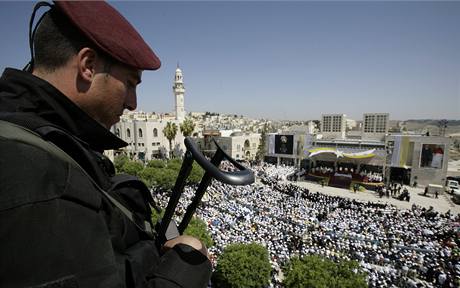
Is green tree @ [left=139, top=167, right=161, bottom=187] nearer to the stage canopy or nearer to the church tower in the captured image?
the stage canopy

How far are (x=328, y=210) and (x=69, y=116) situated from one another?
2359cm

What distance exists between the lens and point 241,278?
9.79m

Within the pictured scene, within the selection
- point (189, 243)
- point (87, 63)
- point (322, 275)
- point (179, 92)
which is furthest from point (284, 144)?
point (87, 63)

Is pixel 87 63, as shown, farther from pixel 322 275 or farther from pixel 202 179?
pixel 322 275

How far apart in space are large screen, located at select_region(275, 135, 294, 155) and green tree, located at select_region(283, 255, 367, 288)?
3402cm

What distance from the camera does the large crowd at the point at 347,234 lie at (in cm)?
1238

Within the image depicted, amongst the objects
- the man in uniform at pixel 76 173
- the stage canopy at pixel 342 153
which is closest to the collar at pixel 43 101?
the man in uniform at pixel 76 173

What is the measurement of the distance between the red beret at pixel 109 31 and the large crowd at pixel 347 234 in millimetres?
11895

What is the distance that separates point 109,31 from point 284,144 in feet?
142

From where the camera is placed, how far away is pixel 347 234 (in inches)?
627

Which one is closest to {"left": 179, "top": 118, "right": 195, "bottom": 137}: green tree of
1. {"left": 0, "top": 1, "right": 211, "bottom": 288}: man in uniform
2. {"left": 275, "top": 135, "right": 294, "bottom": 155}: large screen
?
{"left": 275, "top": 135, "right": 294, "bottom": 155}: large screen

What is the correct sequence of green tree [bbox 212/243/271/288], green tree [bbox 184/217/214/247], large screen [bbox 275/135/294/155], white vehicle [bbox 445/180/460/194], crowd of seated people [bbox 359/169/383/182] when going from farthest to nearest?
large screen [bbox 275/135/294/155] < crowd of seated people [bbox 359/169/383/182] < white vehicle [bbox 445/180/460/194] < green tree [bbox 184/217/214/247] < green tree [bbox 212/243/271/288]

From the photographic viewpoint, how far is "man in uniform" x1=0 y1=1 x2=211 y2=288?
2.03 ft

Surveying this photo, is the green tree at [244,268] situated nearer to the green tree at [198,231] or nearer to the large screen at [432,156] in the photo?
the green tree at [198,231]
